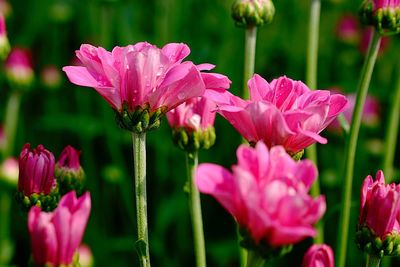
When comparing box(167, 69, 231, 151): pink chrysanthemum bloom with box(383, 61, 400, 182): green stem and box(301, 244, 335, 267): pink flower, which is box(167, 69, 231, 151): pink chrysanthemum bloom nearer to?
box(301, 244, 335, 267): pink flower

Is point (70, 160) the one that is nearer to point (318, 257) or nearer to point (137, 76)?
point (137, 76)

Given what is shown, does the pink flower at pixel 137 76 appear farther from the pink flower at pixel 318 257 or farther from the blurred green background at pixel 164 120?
the blurred green background at pixel 164 120

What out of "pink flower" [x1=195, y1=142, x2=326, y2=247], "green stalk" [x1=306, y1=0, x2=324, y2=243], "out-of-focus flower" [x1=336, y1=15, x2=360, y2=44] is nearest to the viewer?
"pink flower" [x1=195, y1=142, x2=326, y2=247]

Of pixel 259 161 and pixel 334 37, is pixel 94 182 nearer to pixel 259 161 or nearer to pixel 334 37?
pixel 334 37

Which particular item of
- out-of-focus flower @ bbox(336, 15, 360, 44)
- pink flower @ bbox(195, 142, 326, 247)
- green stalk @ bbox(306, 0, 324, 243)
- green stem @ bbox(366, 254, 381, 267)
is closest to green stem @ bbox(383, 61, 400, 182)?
green stalk @ bbox(306, 0, 324, 243)

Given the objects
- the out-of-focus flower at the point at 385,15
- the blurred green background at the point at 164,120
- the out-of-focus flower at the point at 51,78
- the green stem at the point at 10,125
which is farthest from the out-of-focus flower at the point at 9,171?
the out-of-focus flower at the point at 385,15
